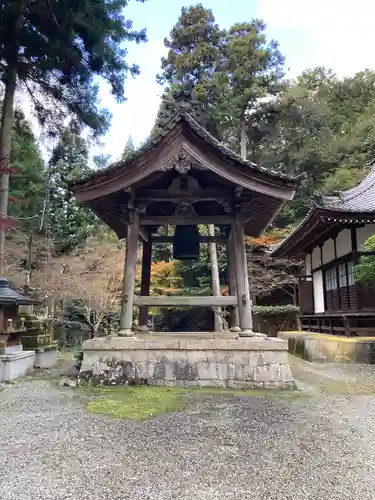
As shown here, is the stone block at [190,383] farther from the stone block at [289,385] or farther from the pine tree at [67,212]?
the pine tree at [67,212]

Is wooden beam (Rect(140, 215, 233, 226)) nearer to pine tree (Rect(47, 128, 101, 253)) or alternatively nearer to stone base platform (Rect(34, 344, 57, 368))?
stone base platform (Rect(34, 344, 57, 368))

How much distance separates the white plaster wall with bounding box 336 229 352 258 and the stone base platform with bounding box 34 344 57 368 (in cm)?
880

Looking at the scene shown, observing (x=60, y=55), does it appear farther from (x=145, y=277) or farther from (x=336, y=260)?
(x=336, y=260)

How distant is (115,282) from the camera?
16.2 meters

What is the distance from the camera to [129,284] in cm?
671

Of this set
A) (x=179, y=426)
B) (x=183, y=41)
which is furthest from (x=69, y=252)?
(x=183, y=41)

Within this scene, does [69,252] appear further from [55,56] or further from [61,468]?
[61,468]

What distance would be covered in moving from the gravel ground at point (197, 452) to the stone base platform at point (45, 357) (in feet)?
14.7

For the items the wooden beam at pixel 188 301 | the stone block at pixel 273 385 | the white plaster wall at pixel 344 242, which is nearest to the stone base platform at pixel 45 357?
the wooden beam at pixel 188 301

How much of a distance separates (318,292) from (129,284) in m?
10.4

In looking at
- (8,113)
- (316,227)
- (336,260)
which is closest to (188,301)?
(316,227)

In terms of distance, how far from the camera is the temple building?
10.4 meters

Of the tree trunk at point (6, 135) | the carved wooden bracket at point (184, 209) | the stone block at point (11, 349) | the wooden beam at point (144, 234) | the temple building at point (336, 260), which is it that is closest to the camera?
→ the carved wooden bracket at point (184, 209)

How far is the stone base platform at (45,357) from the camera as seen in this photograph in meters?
9.70
